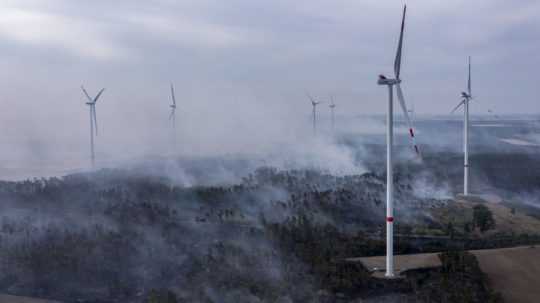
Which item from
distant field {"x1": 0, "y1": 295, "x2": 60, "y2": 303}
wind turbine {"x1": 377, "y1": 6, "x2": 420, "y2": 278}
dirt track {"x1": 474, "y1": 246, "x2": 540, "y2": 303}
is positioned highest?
wind turbine {"x1": 377, "y1": 6, "x2": 420, "y2": 278}

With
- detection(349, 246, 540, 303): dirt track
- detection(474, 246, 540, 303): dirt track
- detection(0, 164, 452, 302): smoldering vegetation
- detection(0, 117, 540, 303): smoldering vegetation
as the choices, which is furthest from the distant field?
detection(474, 246, 540, 303): dirt track

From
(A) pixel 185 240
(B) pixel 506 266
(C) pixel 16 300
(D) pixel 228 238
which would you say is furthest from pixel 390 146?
(C) pixel 16 300

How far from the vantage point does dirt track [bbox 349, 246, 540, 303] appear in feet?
83.9

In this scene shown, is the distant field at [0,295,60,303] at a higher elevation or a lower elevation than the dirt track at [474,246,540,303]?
lower

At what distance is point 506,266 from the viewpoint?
2834cm

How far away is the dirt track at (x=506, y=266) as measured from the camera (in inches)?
1007

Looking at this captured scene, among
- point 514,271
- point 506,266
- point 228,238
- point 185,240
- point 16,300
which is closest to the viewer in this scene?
point 16,300

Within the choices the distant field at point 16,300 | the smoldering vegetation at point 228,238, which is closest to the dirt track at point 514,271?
the smoldering vegetation at point 228,238

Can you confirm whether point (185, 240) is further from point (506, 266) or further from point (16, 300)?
point (506, 266)

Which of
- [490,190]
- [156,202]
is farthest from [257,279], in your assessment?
[490,190]

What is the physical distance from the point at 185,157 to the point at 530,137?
102m

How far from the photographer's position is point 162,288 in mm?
26031

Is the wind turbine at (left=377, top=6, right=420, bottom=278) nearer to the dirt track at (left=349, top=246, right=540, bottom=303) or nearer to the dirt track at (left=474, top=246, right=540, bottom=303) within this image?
the dirt track at (left=349, top=246, right=540, bottom=303)

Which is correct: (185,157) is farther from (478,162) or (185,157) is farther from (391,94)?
(391,94)
